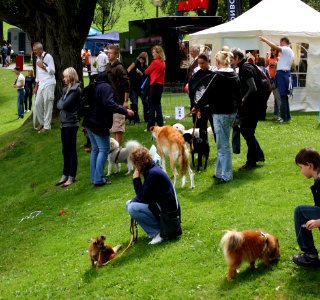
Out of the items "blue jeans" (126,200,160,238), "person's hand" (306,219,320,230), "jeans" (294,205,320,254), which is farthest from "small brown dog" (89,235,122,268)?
"person's hand" (306,219,320,230)

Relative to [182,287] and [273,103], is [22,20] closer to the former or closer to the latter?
[273,103]

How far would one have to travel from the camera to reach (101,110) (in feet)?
37.5

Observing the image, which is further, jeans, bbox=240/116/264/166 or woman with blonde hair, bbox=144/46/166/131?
woman with blonde hair, bbox=144/46/166/131

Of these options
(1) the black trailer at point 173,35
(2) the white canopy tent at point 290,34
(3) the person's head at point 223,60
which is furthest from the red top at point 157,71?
(1) the black trailer at point 173,35

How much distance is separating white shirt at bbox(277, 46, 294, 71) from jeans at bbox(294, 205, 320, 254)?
34.3 feet

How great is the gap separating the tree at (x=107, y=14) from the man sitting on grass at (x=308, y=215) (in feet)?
176

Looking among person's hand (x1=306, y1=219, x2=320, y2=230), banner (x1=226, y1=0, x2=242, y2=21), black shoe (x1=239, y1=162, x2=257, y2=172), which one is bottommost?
black shoe (x1=239, y1=162, x2=257, y2=172)

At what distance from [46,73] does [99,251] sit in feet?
30.1

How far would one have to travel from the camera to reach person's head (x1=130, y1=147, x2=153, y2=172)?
309 inches

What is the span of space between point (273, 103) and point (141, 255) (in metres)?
11.4

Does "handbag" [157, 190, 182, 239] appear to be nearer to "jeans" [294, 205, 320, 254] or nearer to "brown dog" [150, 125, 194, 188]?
"jeans" [294, 205, 320, 254]

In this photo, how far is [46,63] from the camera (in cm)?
1583

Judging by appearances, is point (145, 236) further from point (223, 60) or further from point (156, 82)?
point (156, 82)

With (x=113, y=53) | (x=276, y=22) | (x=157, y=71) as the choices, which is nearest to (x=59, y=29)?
(x=157, y=71)
